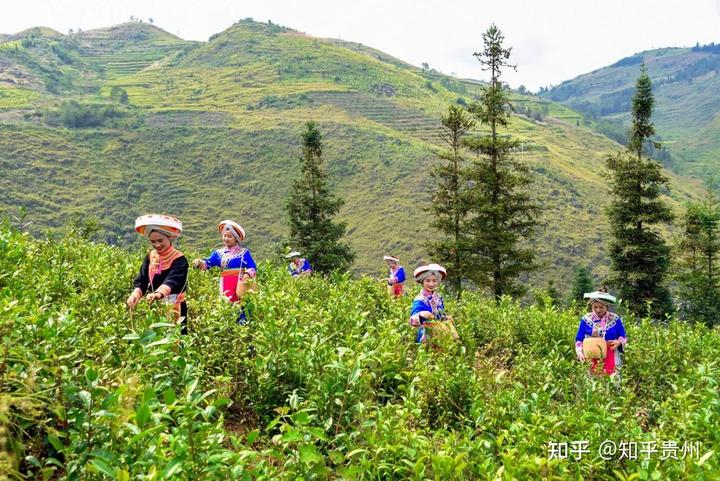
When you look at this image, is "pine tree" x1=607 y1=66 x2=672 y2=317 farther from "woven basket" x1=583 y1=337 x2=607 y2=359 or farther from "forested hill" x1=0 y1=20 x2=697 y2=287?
"woven basket" x1=583 y1=337 x2=607 y2=359

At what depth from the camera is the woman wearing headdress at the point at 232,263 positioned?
7.43m

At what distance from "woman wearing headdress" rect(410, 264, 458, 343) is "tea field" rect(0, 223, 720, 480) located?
1.24ft

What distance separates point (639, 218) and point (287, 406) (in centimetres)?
2920

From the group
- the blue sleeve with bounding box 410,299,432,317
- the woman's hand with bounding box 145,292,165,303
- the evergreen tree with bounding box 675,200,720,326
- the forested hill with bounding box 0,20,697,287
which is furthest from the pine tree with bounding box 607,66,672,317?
the woman's hand with bounding box 145,292,165,303

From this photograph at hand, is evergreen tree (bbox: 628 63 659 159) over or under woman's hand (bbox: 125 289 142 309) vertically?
over

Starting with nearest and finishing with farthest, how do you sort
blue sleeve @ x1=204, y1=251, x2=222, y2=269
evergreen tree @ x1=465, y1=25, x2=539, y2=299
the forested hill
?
blue sleeve @ x1=204, y1=251, x2=222, y2=269 → evergreen tree @ x1=465, y1=25, x2=539, y2=299 → the forested hill

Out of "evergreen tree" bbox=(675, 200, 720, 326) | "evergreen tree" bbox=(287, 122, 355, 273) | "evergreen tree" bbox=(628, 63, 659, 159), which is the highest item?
"evergreen tree" bbox=(628, 63, 659, 159)

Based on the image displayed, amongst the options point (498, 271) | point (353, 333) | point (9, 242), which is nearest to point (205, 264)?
point (9, 242)

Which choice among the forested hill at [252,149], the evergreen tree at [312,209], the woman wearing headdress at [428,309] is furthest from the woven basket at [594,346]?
the forested hill at [252,149]

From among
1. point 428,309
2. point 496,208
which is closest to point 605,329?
point 428,309

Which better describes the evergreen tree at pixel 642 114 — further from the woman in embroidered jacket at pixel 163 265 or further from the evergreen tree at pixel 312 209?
the woman in embroidered jacket at pixel 163 265

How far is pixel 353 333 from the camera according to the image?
5.28m

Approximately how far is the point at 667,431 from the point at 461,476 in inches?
75.0

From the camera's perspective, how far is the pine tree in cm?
2872
